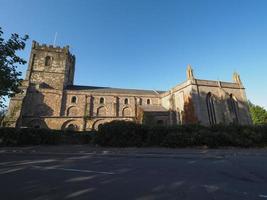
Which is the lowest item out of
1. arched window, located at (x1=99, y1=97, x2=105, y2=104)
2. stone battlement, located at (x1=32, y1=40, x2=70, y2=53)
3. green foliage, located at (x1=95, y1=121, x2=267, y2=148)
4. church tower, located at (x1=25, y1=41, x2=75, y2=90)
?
green foliage, located at (x1=95, y1=121, x2=267, y2=148)

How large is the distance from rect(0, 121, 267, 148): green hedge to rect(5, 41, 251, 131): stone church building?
13334 millimetres

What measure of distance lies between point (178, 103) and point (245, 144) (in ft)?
66.8

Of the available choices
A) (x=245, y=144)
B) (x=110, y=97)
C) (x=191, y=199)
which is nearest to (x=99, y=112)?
(x=110, y=97)

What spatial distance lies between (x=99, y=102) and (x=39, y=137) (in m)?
22.6

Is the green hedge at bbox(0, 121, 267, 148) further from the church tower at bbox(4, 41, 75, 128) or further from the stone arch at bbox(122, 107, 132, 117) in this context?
the stone arch at bbox(122, 107, 132, 117)

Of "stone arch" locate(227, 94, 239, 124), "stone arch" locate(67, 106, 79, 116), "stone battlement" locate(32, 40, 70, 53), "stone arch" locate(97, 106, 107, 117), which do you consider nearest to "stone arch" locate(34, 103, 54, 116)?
"stone arch" locate(67, 106, 79, 116)

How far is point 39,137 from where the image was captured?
659 inches

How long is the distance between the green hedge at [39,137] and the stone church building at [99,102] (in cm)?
1455

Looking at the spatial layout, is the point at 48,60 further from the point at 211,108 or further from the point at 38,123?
the point at 211,108

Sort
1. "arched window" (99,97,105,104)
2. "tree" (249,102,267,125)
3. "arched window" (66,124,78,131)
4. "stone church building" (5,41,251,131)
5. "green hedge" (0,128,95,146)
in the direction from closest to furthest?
"green hedge" (0,128,95,146) < "stone church building" (5,41,251,131) < "arched window" (66,124,78,131) < "arched window" (99,97,105,104) < "tree" (249,102,267,125)

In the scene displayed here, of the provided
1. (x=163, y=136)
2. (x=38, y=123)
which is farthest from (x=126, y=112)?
(x=163, y=136)

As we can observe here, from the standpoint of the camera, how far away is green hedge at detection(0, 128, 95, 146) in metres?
16.0

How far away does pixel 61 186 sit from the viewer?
4.79 metres

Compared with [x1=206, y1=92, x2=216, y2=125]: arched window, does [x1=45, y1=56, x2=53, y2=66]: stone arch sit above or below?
above
